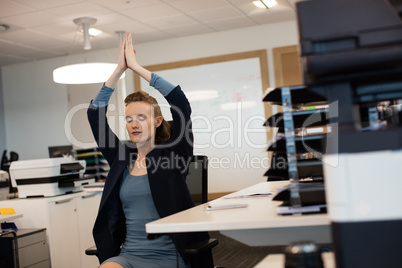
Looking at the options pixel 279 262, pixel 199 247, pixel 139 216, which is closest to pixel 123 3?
pixel 139 216

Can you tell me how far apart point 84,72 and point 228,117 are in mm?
2674

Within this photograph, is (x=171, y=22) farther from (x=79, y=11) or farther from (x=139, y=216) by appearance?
(x=139, y=216)

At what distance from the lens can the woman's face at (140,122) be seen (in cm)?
214

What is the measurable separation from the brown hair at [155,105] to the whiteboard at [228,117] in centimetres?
405

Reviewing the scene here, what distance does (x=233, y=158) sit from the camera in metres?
6.45

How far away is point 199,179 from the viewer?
8.21 ft

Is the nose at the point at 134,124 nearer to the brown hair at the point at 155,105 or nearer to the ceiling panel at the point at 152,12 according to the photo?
the brown hair at the point at 155,105

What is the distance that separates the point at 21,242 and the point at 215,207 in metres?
2.26

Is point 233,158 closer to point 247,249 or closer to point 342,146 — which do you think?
point 247,249

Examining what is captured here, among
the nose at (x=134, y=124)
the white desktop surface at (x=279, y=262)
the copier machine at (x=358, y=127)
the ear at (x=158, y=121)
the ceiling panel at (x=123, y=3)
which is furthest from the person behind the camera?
the ceiling panel at (x=123, y=3)

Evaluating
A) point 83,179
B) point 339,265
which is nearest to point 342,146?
point 339,265

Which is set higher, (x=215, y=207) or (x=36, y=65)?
(x=36, y=65)

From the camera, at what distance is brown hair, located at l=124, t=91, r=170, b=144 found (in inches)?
87.5

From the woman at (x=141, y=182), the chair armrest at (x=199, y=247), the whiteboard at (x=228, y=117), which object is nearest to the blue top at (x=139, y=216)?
the woman at (x=141, y=182)
